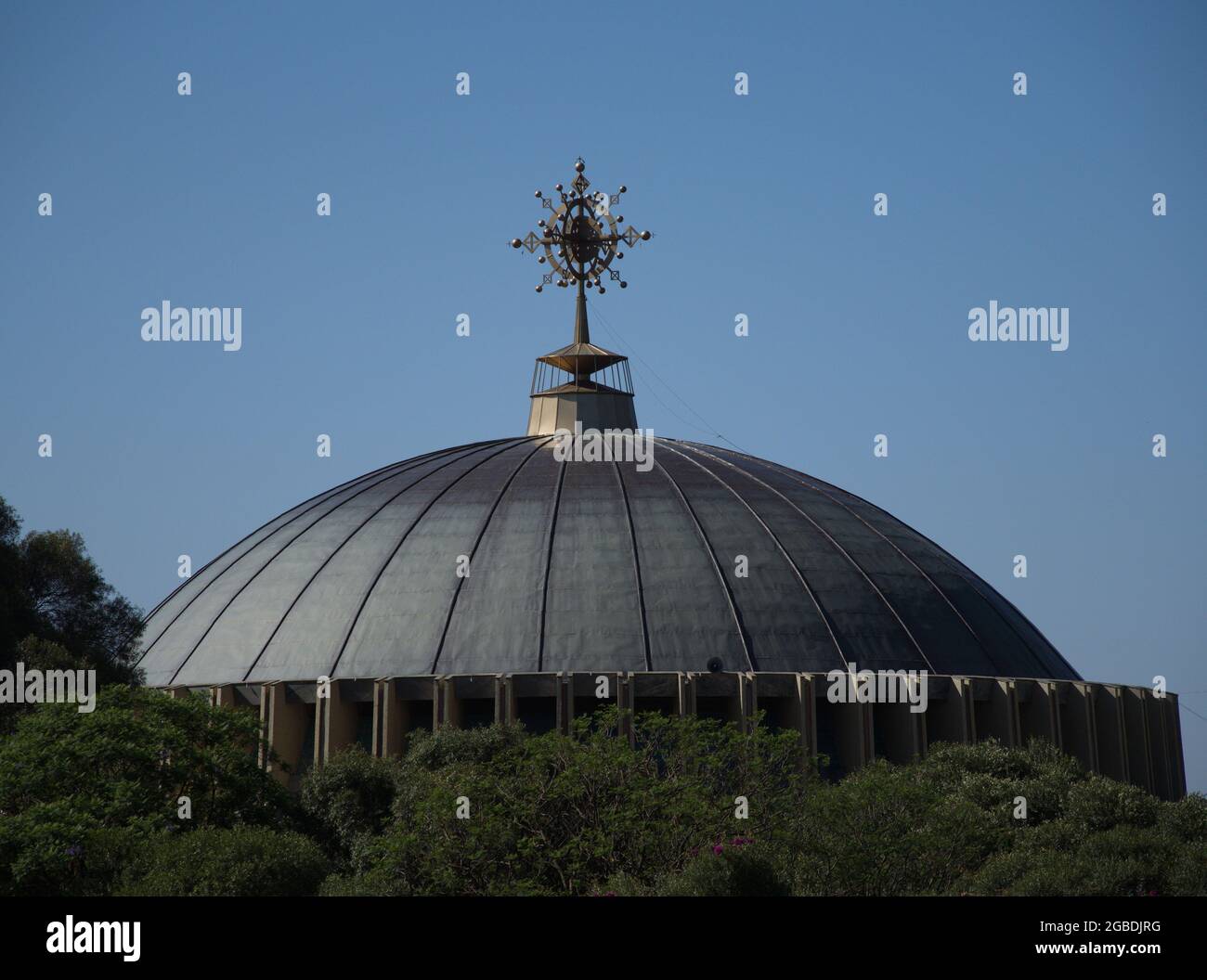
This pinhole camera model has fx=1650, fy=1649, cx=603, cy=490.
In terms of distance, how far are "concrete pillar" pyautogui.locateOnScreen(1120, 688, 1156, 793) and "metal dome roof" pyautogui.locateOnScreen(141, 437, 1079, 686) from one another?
4.11m

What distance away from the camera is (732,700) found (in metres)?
46.2

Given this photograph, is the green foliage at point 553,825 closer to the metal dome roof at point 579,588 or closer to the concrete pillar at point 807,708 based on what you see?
the concrete pillar at point 807,708

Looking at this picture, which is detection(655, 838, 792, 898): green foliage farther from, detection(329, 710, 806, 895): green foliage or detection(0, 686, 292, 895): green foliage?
detection(0, 686, 292, 895): green foliage

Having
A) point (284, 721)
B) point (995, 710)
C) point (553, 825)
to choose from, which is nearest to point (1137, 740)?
point (995, 710)

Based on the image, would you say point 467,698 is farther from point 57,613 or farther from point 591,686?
point 57,613

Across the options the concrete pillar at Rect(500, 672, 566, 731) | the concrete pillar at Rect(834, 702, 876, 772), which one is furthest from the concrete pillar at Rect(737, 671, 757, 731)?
the concrete pillar at Rect(500, 672, 566, 731)

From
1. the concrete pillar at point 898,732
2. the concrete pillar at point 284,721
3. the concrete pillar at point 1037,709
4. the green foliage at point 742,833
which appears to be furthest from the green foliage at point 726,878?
the concrete pillar at point 1037,709

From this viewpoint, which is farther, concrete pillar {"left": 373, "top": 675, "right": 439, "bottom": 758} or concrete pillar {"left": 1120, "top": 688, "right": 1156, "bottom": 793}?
concrete pillar {"left": 1120, "top": 688, "right": 1156, "bottom": 793}

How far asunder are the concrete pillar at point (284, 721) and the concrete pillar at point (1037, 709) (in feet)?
69.2

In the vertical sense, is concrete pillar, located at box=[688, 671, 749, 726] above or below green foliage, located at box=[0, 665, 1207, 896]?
above

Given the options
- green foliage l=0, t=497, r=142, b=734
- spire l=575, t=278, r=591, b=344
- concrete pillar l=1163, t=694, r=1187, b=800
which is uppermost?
spire l=575, t=278, r=591, b=344

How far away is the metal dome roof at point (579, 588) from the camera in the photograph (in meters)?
50.2

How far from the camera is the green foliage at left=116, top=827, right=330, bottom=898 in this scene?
27.6 metres
